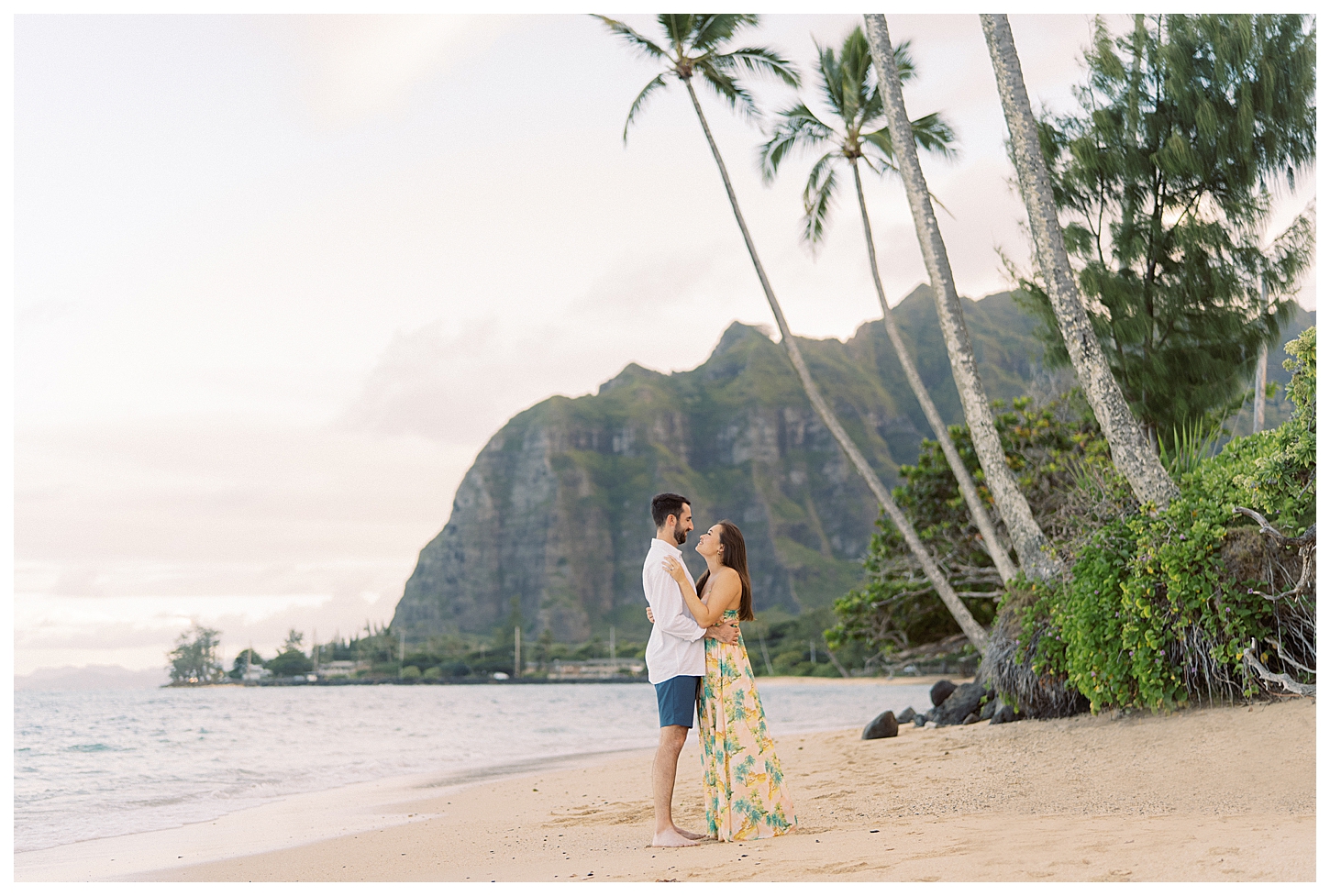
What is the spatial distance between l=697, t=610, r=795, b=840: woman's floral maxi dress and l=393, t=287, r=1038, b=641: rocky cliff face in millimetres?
126875

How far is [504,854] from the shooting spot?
5.03 m

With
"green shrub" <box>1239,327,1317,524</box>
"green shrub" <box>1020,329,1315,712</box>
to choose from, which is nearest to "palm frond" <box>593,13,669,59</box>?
"green shrub" <box>1020,329,1315,712</box>

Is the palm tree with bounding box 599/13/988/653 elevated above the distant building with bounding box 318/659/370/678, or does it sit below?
above

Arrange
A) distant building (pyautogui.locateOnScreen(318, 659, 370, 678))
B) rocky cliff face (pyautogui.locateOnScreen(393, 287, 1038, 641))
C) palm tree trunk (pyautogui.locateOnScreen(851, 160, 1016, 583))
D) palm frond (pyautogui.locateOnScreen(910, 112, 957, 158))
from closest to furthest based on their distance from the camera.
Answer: palm tree trunk (pyautogui.locateOnScreen(851, 160, 1016, 583)) → palm frond (pyautogui.locateOnScreen(910, 112, 957, 158)) → distant building (pyautogui.locateOnScreen(318, 659, 370, 678)) → rocky cliff face (pyautogui.locateOnScreen(393, 287, 1038, 641))

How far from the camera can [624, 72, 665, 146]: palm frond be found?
1385cm

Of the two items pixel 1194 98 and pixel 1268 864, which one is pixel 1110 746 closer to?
pixel 1268 864

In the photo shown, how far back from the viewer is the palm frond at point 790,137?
14.6 metres

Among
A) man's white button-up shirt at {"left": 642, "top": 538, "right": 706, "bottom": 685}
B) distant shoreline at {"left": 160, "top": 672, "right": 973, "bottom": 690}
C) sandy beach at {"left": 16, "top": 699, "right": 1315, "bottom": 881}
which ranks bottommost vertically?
distant shoreline at {"left": 160, "top": 672, "right": 973, "bottom": 690}

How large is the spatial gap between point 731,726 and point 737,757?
15cm

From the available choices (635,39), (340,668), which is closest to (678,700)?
(635,39)

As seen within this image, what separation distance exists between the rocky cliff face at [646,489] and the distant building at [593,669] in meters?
37.3

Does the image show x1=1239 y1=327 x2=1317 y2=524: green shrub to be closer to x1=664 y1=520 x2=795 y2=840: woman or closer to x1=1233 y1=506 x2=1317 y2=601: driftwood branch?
x1=1233 y1=506 x2=1317 y2=601: driftwood branch

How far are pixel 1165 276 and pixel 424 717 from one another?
74.9 ft
